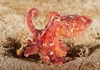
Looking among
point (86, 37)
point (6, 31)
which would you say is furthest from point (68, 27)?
point (6, 31)

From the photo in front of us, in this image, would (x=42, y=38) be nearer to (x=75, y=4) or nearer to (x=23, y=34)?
(x=23, y=34)

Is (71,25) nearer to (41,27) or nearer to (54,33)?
(54,33)

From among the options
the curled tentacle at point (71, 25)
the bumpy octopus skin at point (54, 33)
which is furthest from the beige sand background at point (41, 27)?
the curled tentacle at point (71, 25)

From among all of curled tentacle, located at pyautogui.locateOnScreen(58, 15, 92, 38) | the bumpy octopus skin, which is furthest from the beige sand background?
curled tentacle, located at pyautogui.locateOnScreen(58, 15, 92, 38)

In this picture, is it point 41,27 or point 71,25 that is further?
point 41,27

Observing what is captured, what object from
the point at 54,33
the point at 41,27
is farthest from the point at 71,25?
the point at 41,27

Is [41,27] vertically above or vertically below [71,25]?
below
